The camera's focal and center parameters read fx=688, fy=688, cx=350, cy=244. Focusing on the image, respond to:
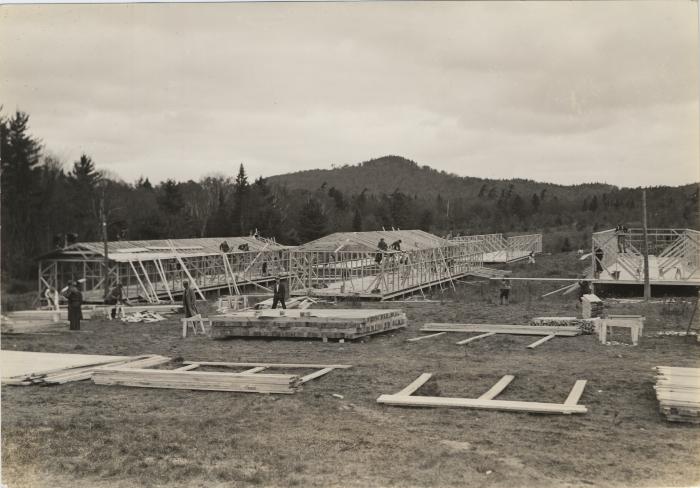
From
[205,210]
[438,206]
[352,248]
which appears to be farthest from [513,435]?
[438,206]

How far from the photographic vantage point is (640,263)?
33625mm

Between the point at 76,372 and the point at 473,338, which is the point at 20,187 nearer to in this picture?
the point at 76,372

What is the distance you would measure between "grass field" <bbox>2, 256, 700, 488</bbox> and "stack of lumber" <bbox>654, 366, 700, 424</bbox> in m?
0.16

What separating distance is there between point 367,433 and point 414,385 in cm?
264

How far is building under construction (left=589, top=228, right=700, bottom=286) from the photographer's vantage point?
97.3 feet

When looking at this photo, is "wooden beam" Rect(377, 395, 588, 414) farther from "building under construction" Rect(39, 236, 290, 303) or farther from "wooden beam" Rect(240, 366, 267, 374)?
"building under construction" Rect(39, 236, 290, 303)

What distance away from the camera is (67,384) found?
42.3ft

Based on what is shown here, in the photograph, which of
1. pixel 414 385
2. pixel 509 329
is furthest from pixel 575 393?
pixel 509 329

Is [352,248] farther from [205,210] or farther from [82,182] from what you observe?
[205,210]

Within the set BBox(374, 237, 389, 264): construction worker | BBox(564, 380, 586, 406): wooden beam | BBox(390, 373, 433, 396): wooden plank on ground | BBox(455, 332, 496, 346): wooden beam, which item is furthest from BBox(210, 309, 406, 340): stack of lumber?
BBox(374, 237, 389, 264): construction worker

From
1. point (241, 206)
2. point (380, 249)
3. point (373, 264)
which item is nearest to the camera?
point (380, 249)

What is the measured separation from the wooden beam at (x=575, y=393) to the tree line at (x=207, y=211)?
23.6m

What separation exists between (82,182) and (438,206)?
194 feet

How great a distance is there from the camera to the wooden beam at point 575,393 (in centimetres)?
1048
